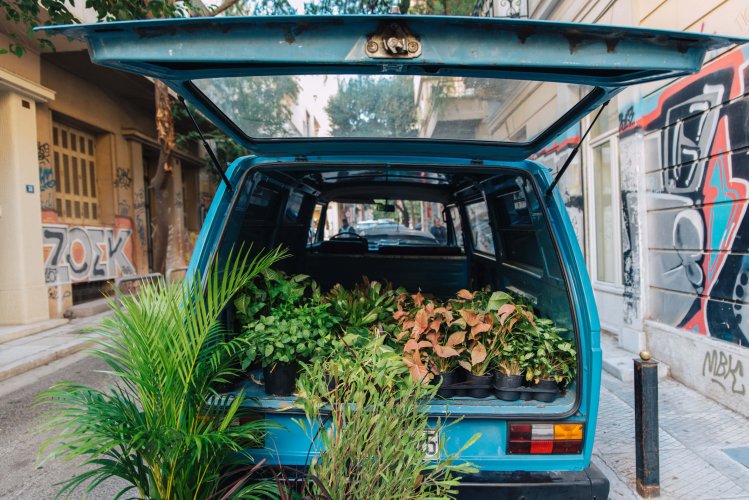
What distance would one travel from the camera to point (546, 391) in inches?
89.3

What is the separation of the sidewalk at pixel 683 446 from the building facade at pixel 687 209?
22 cm

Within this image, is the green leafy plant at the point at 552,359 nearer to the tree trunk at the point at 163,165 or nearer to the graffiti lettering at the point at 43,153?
the tree trunk at the point at 163,165

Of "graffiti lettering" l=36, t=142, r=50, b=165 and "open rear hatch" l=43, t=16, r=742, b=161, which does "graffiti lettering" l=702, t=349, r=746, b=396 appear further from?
"graffiti lettering" l=36, t=142, r=50, b=165

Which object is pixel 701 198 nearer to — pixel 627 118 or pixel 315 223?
pixel 627 118

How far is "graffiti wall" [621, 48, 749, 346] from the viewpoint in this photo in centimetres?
405

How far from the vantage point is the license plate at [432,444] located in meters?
2.01

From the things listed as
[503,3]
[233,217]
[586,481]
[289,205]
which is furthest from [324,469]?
[503,3]

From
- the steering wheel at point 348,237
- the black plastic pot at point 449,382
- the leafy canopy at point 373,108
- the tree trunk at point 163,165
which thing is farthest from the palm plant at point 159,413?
the tree trunk at point 163,165

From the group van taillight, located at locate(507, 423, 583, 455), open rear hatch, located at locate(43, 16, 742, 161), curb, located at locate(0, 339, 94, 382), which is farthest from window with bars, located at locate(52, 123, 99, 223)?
van taillight, located at locate(507, 423, 583, 455)

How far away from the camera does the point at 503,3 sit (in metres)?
9.69

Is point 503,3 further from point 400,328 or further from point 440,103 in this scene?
point 400,328

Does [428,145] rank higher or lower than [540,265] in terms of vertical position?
higher

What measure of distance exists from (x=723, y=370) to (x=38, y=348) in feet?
26.6

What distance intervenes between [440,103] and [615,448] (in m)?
2.83
